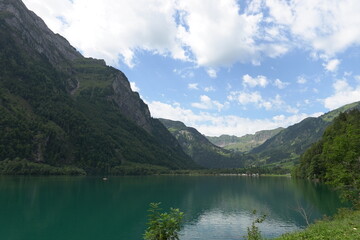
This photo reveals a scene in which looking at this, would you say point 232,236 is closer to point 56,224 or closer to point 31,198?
point 56,224

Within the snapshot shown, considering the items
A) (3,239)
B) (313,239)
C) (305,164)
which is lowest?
(3,239)

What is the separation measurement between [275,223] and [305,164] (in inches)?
4904

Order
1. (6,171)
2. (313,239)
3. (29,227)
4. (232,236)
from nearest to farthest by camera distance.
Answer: (313,239) < (232,236) < (29,227) < (6,171)

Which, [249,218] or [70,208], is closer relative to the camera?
[249,218]

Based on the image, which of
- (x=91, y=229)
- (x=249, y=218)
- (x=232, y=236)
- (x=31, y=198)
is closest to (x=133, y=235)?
(x=91, y=229)

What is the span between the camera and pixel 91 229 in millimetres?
54125

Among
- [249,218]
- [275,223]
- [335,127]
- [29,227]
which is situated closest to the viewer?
[29,227]

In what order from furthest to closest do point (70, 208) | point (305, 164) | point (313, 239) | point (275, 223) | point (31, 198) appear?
point (305, 164), point (31, 198), point (70, 208), point (275, 223), point (313, 239)

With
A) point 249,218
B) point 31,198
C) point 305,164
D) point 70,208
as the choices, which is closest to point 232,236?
point 249,218

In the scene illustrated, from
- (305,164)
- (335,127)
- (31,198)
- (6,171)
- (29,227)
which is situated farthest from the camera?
(6,171)

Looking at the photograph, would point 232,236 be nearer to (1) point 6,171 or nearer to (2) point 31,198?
(2) point 31,198

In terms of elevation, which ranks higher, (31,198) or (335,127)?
(335,127)

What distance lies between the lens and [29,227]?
54031 mm

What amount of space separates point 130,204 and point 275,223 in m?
46.5
